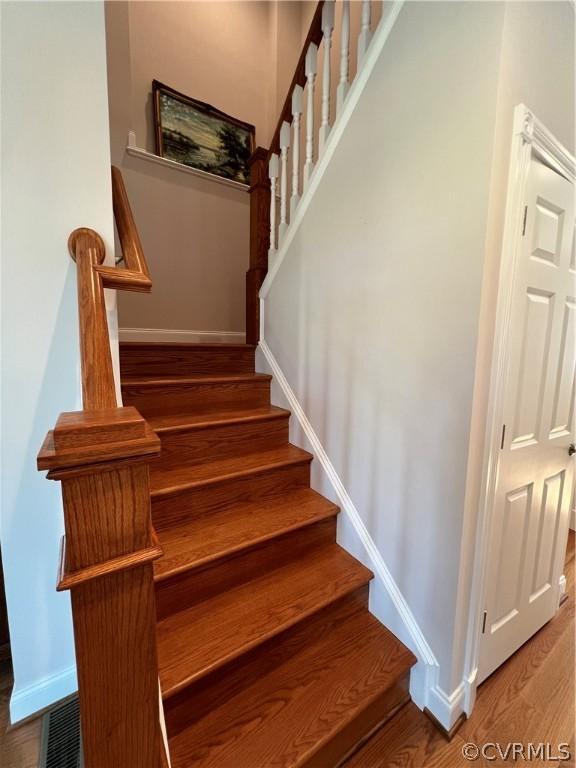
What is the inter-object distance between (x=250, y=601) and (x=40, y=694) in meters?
0.83

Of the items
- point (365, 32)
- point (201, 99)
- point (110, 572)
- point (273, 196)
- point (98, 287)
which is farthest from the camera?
point (201, 99)

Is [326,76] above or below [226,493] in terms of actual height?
above

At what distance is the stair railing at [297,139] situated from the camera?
154 cm

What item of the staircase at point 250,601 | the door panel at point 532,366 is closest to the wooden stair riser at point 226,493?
the staircase at point 250,601

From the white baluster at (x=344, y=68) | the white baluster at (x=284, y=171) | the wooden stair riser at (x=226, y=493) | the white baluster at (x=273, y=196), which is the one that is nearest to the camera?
the wooden stair riser at (x=226, y=493)

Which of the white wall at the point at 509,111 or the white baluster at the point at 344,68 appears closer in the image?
the white wall at the point at 509,111

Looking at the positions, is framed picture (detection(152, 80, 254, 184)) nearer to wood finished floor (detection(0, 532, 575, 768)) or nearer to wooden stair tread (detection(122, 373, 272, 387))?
wooden stair tread (detection(122, 373, 272, 387))

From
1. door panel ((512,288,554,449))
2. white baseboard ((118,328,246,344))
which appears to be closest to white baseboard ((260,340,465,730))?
door panel ((512,288,554,449))

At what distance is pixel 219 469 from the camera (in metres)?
1.58

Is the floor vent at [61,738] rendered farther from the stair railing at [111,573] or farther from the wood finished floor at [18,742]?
the stair railing at [111,573]

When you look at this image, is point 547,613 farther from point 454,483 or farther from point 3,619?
point 3,619

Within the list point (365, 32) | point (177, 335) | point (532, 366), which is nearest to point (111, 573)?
point (532, 366)

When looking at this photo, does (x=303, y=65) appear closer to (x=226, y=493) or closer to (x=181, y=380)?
(x=181, y=380)

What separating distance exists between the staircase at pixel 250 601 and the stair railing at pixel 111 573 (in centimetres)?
49
